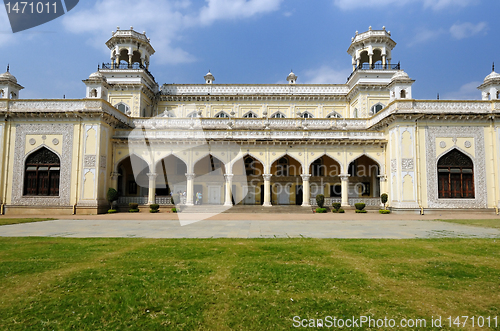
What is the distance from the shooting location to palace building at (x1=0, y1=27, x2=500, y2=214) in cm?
2397

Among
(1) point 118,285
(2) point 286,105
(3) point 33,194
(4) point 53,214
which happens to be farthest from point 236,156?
(1) point 118,285

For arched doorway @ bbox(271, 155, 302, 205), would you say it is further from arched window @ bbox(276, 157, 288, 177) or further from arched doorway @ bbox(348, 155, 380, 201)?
arched doorway @ bbox(348, 155, 380, 201)

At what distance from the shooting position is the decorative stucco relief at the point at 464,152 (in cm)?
2362

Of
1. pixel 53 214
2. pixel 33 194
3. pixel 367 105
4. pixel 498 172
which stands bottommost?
pixel 53 214

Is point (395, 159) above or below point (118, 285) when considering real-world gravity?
above

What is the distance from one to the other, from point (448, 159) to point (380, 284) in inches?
927

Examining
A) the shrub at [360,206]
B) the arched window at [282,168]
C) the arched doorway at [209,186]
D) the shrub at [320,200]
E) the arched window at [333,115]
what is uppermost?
the arched window at [333,115]

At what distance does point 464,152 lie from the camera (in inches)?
951

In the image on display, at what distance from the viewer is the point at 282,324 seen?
3830 millimetres

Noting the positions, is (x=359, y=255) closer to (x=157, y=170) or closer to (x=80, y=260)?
(x=80, y=260)

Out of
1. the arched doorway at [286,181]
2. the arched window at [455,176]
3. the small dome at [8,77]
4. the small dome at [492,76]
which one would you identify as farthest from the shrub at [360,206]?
the small dome at [8,77]

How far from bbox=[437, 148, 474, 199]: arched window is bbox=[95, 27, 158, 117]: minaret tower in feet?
94.6

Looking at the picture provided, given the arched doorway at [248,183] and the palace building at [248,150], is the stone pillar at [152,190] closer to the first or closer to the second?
the palace building at [248,150]

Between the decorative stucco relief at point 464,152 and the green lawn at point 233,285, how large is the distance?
1716 cm
